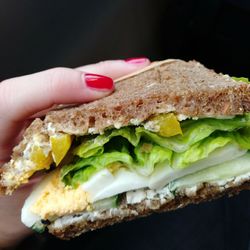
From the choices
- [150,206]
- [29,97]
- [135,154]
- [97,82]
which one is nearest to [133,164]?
[135,154]

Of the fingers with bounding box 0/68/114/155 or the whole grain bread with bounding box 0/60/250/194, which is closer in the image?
the whole grain bread with bounding box 0/60/250/194

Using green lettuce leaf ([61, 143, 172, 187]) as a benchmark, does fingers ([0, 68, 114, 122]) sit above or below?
above

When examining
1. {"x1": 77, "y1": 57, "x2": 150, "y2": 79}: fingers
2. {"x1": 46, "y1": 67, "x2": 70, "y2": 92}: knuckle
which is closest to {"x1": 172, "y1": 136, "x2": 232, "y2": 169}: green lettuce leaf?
{"x1": 46, "y1": 67, "x2": 70, "y2": 92}: knuckle

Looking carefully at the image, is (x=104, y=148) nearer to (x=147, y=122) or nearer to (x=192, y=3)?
(x=147, y=122)

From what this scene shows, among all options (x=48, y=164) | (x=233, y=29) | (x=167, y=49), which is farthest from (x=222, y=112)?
(x=167, y=49)

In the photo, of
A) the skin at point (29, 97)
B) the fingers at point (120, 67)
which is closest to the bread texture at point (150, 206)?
the skin at point (29, 97)

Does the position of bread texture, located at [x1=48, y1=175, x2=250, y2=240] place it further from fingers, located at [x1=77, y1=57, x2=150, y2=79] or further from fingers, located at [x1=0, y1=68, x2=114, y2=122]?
fingers, located at [x1=77, y1=57, x2=150, y2=79]

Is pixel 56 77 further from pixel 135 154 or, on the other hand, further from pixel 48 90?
pixel 135 154
